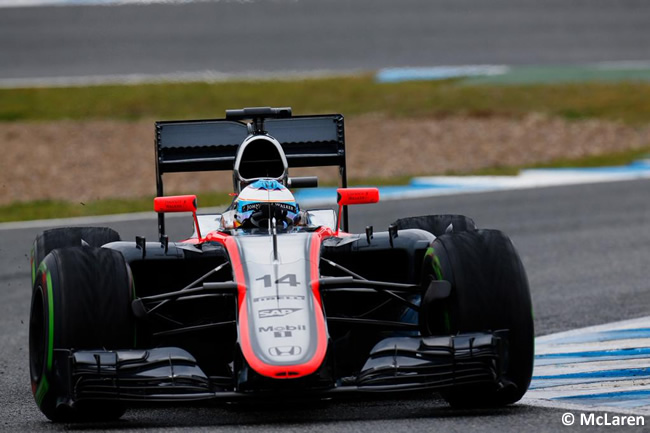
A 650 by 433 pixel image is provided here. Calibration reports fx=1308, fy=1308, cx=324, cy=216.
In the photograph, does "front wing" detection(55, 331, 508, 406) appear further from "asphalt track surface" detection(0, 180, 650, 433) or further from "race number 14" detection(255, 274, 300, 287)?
"race number 14" detection(255, 274, 300, 287)

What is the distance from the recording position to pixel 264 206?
22.5ft

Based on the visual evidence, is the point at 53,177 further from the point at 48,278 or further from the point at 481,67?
the point at 48,278

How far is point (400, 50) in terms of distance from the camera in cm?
2375

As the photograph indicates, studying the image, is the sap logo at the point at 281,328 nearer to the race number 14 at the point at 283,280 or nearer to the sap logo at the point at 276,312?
the sap logo at the point at 276,312

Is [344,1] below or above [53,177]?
above

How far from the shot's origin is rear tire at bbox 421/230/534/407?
5.98 m

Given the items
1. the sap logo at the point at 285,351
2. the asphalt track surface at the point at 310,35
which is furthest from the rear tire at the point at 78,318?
the asphalt track surface at the point at 310,35

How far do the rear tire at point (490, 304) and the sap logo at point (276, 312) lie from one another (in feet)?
2.51

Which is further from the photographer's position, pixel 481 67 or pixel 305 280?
pixel 481 67

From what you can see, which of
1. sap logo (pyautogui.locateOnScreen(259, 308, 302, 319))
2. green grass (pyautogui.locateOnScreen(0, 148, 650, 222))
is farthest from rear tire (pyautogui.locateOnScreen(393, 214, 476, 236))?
green grass (pyautogui.locateOnScreen(0, 148, 650, 222))

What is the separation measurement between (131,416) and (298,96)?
1529cm

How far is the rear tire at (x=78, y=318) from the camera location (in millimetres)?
5887

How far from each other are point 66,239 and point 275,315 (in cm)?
224

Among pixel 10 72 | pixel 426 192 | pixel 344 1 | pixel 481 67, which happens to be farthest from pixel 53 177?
pixel 344 1
